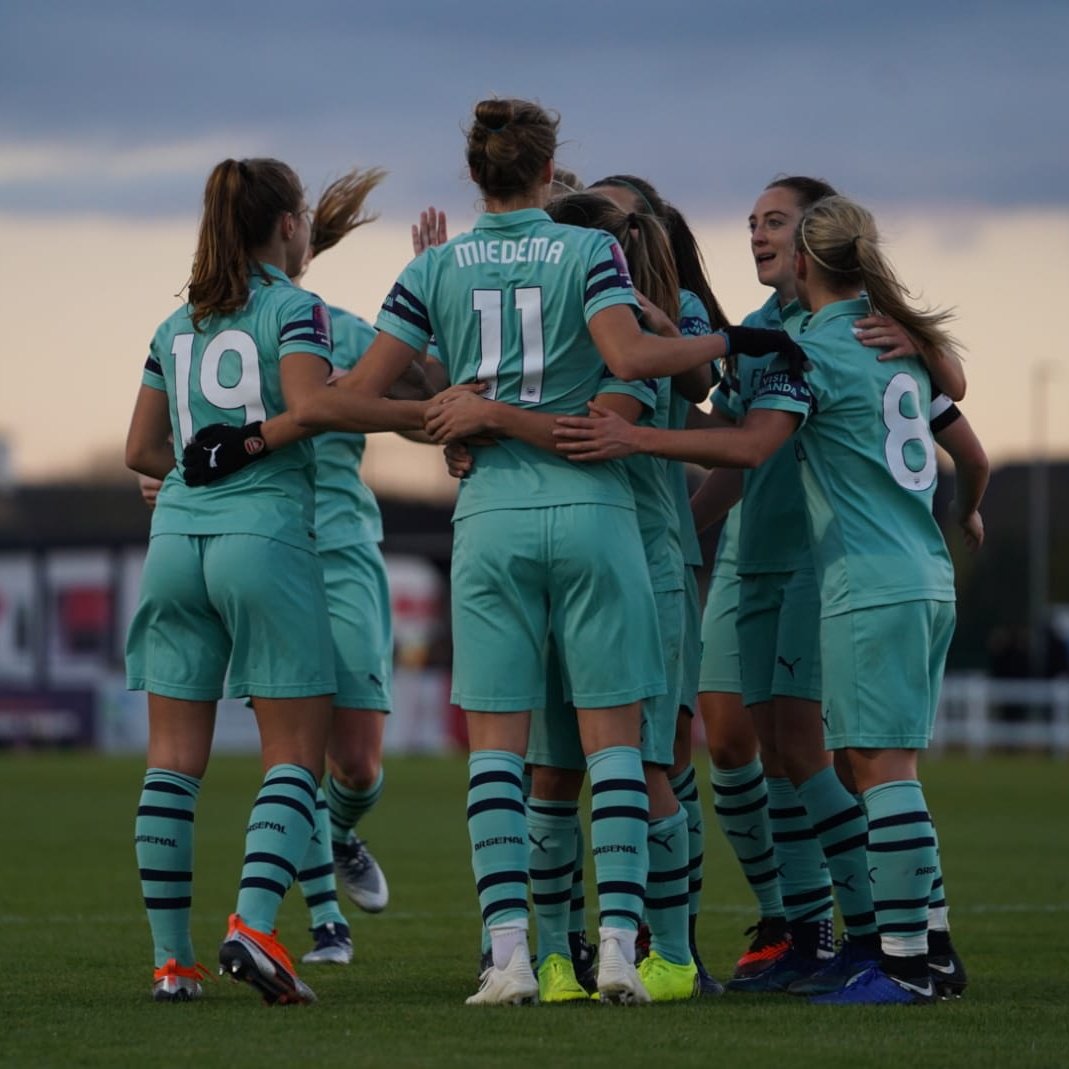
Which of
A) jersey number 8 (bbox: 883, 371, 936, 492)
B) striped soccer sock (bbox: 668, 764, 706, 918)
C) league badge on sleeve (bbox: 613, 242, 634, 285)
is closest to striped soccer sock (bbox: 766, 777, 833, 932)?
striped soccer sock (bbox: 668, 764, 706, 918)

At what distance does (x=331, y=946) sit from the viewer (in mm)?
7523

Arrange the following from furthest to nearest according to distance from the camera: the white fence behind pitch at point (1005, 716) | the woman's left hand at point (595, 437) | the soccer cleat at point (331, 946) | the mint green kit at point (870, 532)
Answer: the white fence behind pitch at point (1005, 716), the soccer cleat at point (331, 946), the mint green kit at point (870, 532), the woman's left hand at point (595, 437)

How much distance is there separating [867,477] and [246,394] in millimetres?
1828

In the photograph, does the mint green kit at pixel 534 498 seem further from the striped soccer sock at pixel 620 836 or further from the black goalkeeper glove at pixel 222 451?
the black goalkeeper glove at pixel 222 451

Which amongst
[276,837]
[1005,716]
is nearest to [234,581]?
[276,837]

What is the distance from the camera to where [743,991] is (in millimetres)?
6508

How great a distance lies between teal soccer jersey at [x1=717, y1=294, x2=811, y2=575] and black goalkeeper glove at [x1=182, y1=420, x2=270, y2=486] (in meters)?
1.68

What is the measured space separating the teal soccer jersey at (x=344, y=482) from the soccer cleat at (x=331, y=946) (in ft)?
4.60

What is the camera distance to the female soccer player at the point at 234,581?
5980 mm

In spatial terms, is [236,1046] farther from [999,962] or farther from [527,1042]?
[999,962]

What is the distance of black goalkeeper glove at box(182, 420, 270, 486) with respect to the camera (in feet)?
19.6

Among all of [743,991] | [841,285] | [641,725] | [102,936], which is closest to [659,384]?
[841,285]

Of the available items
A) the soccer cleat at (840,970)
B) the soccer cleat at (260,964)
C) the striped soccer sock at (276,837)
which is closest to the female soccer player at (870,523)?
the soccer cleat at (840,970)

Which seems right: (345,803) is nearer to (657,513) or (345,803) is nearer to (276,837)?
(276,837)
